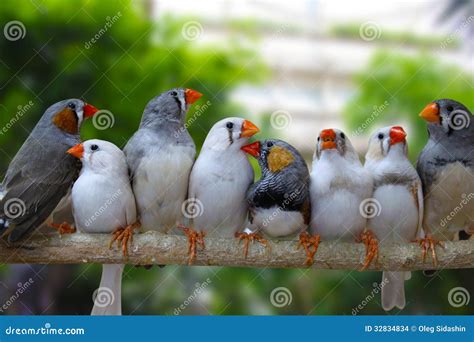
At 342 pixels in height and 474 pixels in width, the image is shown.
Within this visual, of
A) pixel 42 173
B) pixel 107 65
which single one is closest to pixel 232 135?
pixel 42 173

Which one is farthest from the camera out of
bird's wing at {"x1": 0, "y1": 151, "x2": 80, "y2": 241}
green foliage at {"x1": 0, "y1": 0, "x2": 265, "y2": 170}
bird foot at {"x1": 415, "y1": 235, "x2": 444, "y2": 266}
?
green foliage at {"x1": 0, "y1": 0, "x2": 265, "y2": 170}

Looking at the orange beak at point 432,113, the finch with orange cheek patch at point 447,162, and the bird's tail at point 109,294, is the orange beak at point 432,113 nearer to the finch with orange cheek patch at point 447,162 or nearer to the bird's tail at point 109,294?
the finch with orange cheek patch at point 447,162

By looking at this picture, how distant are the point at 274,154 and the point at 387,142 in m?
0.36

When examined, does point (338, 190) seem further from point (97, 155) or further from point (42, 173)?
point (42, 173)

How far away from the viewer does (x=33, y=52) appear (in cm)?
286

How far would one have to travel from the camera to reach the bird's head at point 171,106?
2.04m

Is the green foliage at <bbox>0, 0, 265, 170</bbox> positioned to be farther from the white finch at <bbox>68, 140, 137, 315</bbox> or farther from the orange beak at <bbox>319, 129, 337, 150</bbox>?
the orange beak at <bbox>319, 129, 337, 150</bbox>

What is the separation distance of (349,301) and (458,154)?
44.7 inches

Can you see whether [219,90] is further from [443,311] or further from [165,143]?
[443,311]

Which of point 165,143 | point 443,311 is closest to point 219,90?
point 165,143

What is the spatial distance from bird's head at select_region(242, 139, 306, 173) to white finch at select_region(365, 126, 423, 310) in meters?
0.26

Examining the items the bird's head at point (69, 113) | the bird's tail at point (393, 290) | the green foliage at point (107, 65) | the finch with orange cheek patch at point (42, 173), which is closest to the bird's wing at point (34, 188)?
the finch with orange cheek patch at point (42, 173)

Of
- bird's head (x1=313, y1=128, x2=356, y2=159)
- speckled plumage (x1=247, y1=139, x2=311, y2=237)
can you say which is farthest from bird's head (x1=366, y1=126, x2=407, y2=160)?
speckled plumage (x1=247, y1=139, x2=311, y2=237)

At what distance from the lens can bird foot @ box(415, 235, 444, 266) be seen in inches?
78.8
